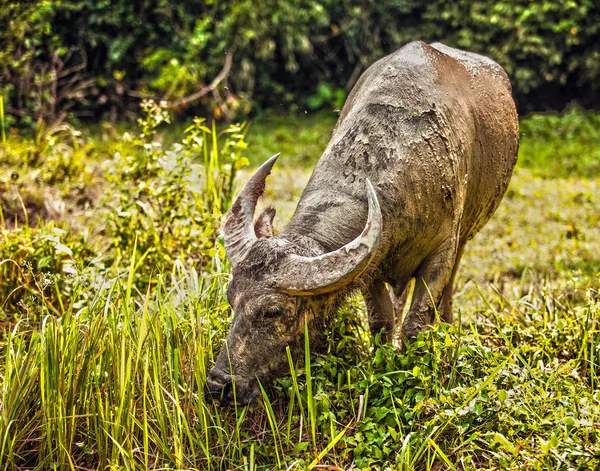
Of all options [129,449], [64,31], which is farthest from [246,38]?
[129,449]

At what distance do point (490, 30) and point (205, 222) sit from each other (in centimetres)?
963

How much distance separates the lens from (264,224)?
3758 millimetres

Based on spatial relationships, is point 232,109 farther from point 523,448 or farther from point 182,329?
point 523,448

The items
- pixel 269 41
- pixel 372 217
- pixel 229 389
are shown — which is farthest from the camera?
pixel 269 41

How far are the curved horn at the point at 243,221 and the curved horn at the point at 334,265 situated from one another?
0.90 ft

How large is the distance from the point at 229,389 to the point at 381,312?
1335 millimetres

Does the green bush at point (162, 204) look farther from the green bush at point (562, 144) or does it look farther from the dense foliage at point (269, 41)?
the green bush at point (562, 144)

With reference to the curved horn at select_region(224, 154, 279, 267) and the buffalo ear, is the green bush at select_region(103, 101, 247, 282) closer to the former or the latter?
the buffalo ear

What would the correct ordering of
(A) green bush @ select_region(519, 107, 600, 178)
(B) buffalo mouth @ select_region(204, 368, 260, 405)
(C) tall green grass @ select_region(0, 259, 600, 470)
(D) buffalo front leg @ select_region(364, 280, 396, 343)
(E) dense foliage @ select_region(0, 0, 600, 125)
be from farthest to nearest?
(E) dense foliage @ select_region(0, 0, 600, 125), (A) green bush @ select_region(519, 107, 600, 178), (D) buffalo front leg @ select_region(364, 280, 396, 343), (B) buffalo mouth @ select_region(204, 368, 260, 405), (C) tall green grass @ select_region(0, 259, 600, 470)

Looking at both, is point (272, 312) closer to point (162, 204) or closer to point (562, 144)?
point (162, 204)

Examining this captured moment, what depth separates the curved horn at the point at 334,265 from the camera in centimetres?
302

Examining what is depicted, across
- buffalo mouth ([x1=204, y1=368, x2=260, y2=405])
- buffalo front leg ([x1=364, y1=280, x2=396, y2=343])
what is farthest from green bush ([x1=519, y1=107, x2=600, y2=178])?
buffalo mouth ([x1=204, y1=368, x2=260, y2=405])

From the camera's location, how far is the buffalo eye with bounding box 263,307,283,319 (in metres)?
3.19

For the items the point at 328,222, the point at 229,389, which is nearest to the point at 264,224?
the point at 328,222
